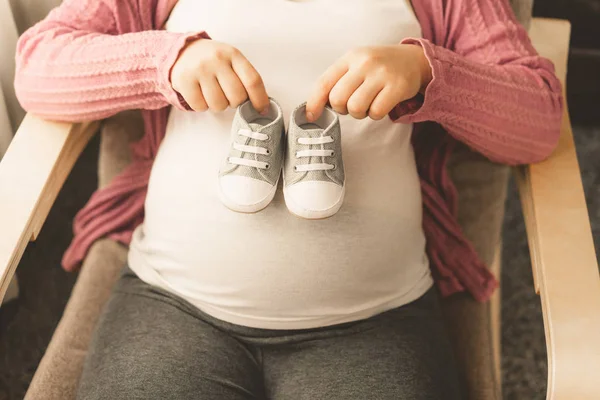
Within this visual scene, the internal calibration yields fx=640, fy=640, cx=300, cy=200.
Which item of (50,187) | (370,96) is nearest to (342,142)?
(370,96)

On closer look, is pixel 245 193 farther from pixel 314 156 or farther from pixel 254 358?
pixel 254 358

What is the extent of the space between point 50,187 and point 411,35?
533 millimetres

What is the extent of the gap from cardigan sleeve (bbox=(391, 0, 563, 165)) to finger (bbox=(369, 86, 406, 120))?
5cm

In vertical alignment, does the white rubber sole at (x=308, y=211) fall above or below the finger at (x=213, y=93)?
below

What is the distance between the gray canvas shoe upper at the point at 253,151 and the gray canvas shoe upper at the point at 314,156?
18 mm

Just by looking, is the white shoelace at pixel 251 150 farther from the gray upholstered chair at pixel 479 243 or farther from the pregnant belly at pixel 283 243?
the gray upholstered chair at pixel 479 243

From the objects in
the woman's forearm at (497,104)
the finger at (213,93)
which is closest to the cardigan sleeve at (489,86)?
the woman's forearm at (497,104)

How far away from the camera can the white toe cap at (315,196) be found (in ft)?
2.37

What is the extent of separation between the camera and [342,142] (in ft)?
2.75

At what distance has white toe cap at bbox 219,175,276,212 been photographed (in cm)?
73

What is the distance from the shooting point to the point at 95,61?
82cm

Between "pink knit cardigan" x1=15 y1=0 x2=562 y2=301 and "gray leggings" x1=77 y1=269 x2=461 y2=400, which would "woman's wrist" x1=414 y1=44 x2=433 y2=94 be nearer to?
"pink knit cardigan" x1=15 y1=0 x2=562 y2=301

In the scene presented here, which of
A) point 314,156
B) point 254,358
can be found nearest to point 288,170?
point 314,156

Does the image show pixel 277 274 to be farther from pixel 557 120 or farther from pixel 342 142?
pixel 557 120
